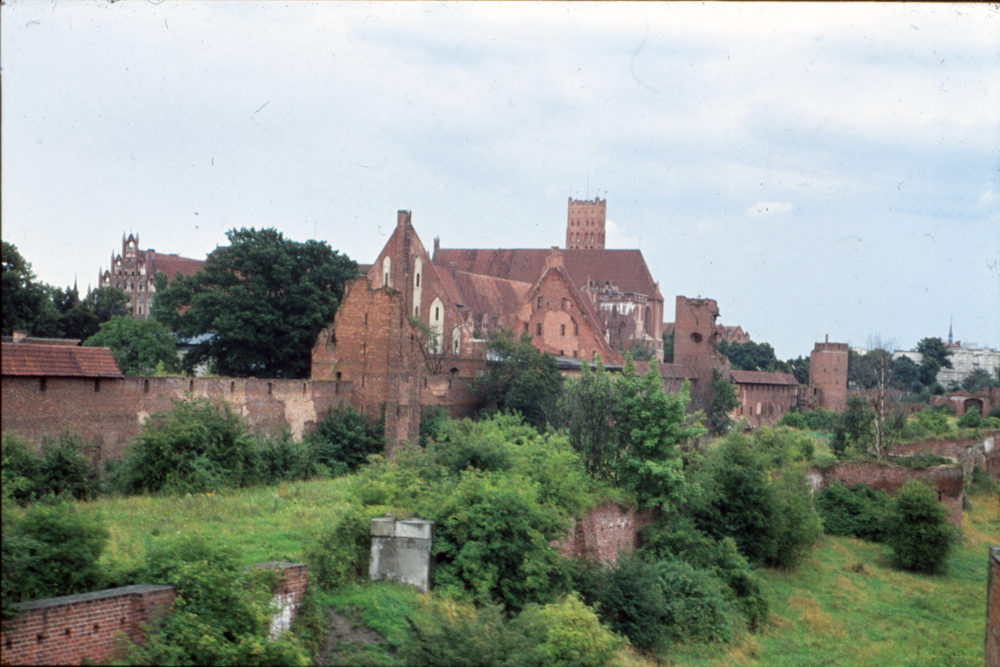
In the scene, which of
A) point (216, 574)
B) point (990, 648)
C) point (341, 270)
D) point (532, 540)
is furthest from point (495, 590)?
point (341, 270)

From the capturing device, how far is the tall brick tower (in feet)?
324

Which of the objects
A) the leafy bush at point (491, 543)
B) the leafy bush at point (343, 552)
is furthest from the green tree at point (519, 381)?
the leafy bush at point (343, 552)

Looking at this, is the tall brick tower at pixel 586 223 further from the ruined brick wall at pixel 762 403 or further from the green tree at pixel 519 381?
the green tree at pixel 519 381

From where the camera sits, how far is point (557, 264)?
55656 millimetres

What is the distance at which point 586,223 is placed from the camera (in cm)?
9925

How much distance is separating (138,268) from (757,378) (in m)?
61.3

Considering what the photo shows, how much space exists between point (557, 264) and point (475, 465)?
136 feet

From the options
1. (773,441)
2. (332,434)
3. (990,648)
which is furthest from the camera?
(773,441)

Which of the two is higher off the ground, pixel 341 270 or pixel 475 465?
pixel 341 270

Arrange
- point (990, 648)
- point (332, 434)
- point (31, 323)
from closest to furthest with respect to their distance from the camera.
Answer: point (990, 648)
point (332, 434)
point (31, 323)

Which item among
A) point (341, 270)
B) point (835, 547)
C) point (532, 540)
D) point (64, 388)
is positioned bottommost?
point (835, 547)

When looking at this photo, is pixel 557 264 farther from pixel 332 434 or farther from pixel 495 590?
pixel 495 590

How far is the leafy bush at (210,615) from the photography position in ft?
25.9

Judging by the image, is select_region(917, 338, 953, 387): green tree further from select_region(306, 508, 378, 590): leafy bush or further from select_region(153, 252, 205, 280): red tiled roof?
select_region(306, 508, 378, 590): leafy bush
